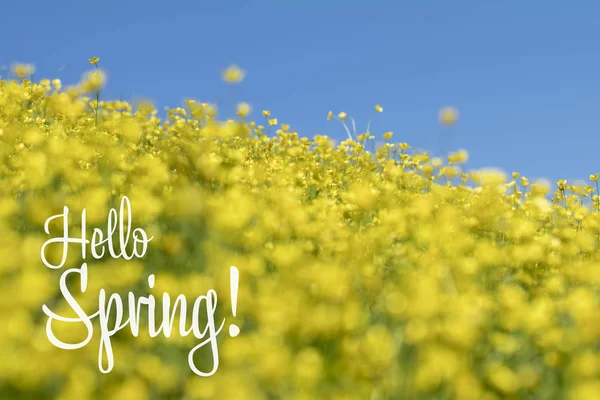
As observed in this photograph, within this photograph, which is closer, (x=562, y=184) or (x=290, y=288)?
(x=290, y=288)

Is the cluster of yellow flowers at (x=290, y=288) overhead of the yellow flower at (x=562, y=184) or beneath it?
beneath

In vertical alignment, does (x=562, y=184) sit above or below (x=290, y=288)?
above

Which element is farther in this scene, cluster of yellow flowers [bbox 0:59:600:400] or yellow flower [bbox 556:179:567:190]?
yellow flower [bbox 556:179:567:190]

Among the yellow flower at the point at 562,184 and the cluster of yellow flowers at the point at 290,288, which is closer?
the cluster of yellow flowers at the point at 290,288

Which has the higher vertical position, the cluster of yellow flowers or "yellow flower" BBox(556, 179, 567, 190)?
"yellow flower" BBox(556, 179, 567, 190)

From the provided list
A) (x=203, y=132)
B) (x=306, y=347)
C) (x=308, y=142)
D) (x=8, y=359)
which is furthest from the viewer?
(x=308, y=142)

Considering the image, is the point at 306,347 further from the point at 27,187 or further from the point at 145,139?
the point at 145,139

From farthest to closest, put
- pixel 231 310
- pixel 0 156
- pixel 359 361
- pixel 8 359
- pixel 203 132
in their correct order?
pixel 203 132, pixel 0 156, pixel 231 310, pixel 359 361, pixel 8 359

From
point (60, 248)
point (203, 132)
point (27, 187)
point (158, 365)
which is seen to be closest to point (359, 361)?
point (158, 365)
